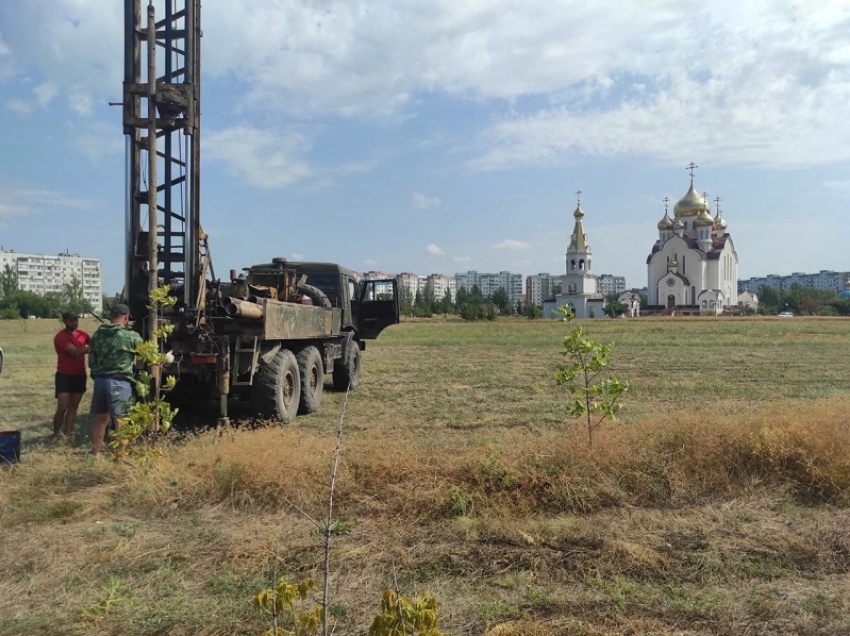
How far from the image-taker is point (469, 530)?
4496 millimetres

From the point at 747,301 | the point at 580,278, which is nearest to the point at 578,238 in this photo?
the point at 580,278

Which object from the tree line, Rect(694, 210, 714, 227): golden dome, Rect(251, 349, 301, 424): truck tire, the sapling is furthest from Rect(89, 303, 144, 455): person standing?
the tree line

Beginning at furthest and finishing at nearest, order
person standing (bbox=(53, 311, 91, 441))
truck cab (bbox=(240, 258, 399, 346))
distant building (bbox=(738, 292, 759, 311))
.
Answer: distant building (bbox=(738, 292, 759, 311)), truck cab (bbox=(240, 258, 399, 346)), person standing (bbox=(53, 311, 91, 441))

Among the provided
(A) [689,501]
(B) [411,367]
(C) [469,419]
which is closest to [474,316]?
(B) [411,367]

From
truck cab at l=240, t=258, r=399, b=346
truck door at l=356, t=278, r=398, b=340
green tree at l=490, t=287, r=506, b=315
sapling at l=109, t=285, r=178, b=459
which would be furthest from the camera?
green tree at l=490, t=287, r=506, b=315

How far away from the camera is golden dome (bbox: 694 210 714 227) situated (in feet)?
292

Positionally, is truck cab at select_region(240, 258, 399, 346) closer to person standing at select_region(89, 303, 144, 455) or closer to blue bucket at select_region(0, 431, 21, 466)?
person standing at select_region(89, 303, 144, 455)

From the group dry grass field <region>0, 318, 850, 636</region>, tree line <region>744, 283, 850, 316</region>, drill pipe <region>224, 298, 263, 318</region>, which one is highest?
tree line <region>744, 283, 850, 316</region>

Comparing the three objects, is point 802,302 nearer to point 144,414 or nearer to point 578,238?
point 578,238

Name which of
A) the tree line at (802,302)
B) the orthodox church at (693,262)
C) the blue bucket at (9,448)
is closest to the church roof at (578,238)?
the orthodox church at (693,262)

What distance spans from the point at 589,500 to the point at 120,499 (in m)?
3.63

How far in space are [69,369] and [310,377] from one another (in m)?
3.25

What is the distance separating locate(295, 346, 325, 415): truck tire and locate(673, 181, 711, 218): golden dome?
90.0 m

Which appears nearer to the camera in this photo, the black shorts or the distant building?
the black shorts
